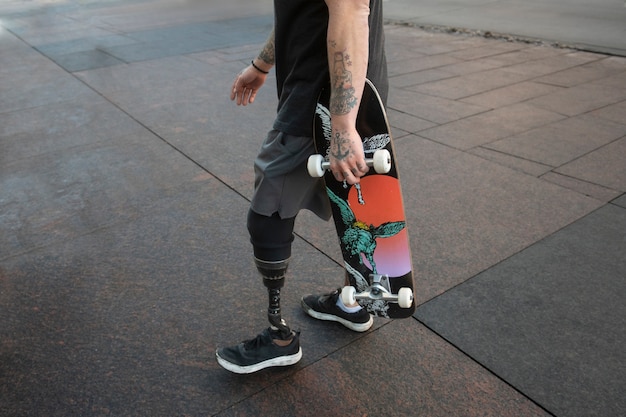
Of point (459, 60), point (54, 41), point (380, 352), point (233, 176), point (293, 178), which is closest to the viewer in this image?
point (293, 178)

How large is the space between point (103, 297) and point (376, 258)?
1444mm

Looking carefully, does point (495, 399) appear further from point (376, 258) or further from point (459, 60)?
point (459, 60)

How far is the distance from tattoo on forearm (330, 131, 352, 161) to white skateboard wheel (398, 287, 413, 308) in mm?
548

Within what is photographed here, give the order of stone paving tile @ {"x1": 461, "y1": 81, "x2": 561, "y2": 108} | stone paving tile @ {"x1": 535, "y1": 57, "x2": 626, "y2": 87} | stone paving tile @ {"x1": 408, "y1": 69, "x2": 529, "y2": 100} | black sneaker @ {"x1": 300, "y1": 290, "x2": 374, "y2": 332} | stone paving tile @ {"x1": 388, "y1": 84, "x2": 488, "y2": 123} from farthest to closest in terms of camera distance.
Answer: stone paving tile @ {"x1": 535, "y1": 57, "x2": 626, "y2": 87} → stone paving tile @ {"x1": 408, "y1": 69, "x2": 529, "y2": 100} → stone paving tile @ {"x1": 461, "y1": 81, "x2": 561, "y2": 108} → stone paving tile @ {"x1": 388, "y1": 84, "x2": 488, "y2": 123} → black sneaker @ {"x1": 300, "y1": 290, "x2": 374, "y2": 332}

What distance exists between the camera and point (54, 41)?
954 centimetres

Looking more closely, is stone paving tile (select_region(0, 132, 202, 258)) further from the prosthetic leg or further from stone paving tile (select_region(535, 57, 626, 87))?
stone paving tile (select_region(535, 57, 626, 87))

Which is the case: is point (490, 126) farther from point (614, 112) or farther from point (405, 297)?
point (405, 297)

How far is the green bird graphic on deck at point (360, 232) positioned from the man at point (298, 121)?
163 mm

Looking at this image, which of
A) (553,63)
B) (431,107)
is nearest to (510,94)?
Answer: (431,107)

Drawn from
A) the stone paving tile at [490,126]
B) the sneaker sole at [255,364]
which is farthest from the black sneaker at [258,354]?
the stone paving tile at [490,126]

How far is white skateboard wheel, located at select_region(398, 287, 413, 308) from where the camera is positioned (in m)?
1.96

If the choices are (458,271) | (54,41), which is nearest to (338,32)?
(458,271)

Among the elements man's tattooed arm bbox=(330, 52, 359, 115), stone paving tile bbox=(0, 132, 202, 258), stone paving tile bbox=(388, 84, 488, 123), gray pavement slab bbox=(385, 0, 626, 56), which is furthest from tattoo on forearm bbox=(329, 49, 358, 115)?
gray pavement slab bbox=(385, 0, 626, 56)

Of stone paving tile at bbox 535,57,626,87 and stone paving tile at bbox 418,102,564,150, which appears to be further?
stone paving tile at bbox 535,57,626,87
